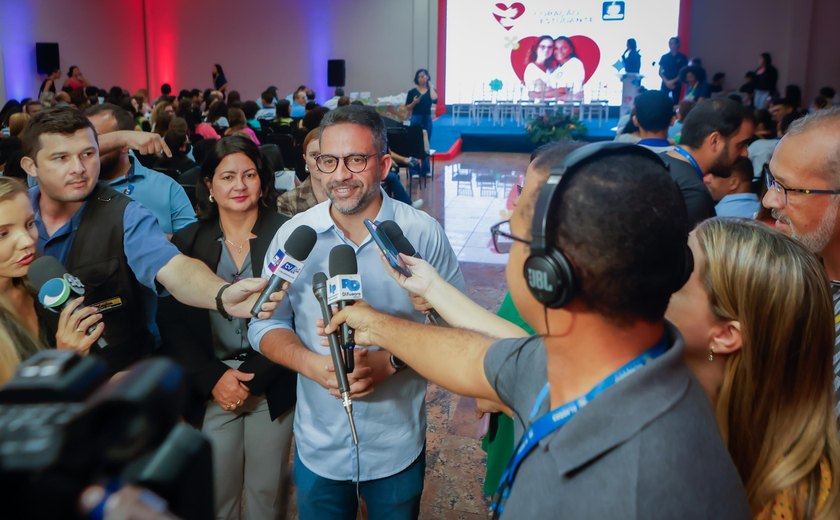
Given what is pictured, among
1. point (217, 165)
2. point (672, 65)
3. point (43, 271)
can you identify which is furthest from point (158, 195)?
point (672, 65)

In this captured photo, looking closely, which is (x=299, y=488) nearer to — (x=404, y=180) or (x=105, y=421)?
(x=105, y=421)

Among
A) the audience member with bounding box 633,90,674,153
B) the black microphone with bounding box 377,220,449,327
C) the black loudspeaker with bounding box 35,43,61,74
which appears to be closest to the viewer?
the black microphone with bounding box 377,220,449,327

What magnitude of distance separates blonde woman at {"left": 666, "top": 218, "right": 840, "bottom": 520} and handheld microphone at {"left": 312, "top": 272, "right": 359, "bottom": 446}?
0.74m

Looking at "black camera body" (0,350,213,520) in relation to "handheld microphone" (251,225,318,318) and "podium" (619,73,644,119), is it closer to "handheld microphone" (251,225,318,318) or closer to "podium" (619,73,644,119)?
"handheld microphone" (251,225,318,318)

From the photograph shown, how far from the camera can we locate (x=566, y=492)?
0.93 metres

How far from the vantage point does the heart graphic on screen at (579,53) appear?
53.0 ft

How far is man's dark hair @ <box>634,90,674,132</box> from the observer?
410 cm

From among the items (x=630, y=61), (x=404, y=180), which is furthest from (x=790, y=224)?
(x=630, y=61)

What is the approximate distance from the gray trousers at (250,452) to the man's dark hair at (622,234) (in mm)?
1756

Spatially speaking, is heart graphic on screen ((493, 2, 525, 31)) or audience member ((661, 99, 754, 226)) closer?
audience member ((661, 99, 754, 226))

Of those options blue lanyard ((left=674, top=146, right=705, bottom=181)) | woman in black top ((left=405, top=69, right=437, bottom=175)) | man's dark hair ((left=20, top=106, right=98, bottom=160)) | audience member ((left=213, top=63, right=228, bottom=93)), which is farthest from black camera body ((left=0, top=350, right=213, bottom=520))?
audience member ((left=213, top=63, right=228, bottom=93))

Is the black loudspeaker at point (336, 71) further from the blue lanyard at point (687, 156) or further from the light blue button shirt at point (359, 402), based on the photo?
the light blue button shirt at point (359, 402)

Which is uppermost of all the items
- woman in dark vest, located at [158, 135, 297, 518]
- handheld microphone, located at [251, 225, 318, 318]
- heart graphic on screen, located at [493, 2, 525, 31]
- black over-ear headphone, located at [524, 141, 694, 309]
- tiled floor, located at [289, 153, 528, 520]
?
heart graphic on screen, located at [493, 2, 525, 31]

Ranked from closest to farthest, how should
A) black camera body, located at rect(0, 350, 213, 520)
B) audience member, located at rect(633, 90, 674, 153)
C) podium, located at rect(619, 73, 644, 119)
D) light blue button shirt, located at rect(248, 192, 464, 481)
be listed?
1. black camera body, located at rect(0, 350, 213, 520)
2. light blue button shirt, located at rect(248, 192, 464, 481)
3. audience member, located at rect(633, 90, 674, 153)
4. podium, located at rect(619, 73, 644, 119)
